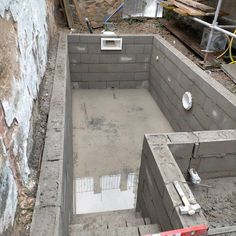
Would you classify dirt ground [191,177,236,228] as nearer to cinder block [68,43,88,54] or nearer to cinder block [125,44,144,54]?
cinder block [125,44,144,54]

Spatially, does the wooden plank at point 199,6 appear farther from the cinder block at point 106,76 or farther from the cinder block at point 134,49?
the cinder block at point 106,76

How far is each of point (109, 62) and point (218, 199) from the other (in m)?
3.76

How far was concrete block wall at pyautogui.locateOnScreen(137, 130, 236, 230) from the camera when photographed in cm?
192

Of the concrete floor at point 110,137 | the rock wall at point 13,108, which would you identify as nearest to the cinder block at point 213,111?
the concrete floor at point 110,137

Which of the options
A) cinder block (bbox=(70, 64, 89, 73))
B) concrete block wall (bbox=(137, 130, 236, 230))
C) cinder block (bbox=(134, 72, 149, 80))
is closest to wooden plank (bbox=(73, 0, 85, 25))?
cinder block (bbox=(70, 64, 89, 73))

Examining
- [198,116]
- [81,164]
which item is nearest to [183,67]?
[198,116]

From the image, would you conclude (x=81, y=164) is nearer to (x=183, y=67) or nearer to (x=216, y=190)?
(x=216, y=190)

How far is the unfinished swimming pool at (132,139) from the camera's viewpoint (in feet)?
6.33

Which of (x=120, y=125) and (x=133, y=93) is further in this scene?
(x=133, y=93)

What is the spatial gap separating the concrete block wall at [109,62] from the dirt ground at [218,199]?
136 inches

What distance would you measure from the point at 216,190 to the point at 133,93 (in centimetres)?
335

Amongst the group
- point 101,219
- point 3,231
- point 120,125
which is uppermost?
point 3,231

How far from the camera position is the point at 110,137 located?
4.24m

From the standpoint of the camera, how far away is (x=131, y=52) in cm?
543
